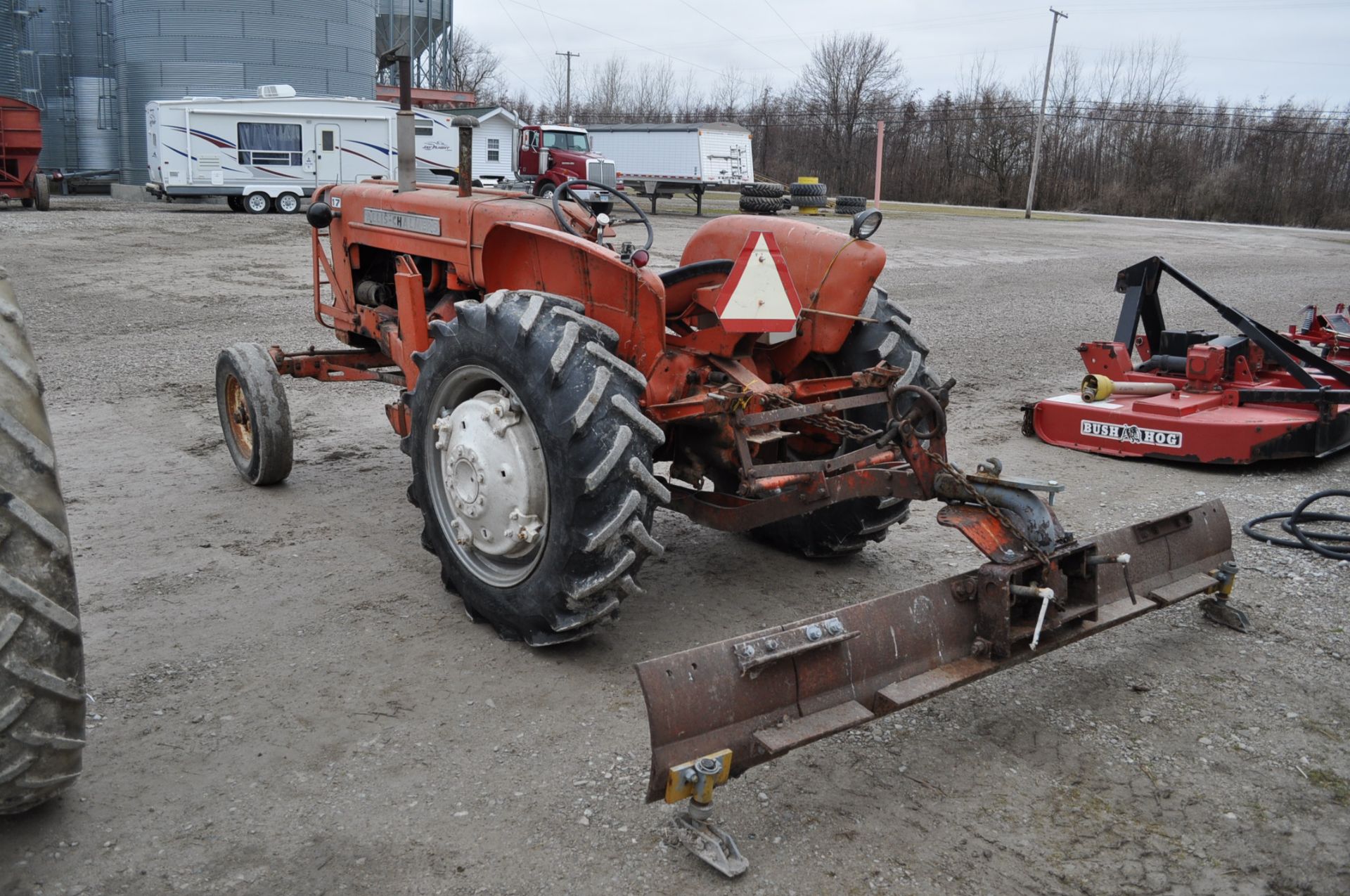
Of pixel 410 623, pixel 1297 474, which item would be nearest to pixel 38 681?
pixel 410 623

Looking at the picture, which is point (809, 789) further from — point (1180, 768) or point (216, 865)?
point (216, 865)

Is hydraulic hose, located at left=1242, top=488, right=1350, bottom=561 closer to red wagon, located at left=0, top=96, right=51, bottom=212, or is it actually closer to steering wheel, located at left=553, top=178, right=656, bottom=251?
steering wheel, located at left=553, top=178, right=656, bottom=251

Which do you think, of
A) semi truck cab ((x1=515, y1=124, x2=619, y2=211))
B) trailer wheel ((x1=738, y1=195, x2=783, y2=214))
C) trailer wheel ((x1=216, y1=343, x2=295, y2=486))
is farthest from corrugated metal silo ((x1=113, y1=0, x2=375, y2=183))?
trailer wheel ((x1=216, y1=343, x2=295, y2=486))

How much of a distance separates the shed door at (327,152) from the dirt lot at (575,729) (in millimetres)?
17999

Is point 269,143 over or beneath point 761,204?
over

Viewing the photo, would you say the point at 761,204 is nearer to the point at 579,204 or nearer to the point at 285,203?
the point at 285,203

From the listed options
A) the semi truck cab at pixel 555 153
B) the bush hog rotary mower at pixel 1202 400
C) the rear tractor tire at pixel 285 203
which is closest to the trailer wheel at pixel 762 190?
the semi truck cab at pixel 555 153

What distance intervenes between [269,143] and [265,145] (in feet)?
0.28

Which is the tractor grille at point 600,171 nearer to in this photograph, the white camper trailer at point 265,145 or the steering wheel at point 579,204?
the white camper trailer at point 265,145

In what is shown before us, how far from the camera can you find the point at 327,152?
22.5 metres

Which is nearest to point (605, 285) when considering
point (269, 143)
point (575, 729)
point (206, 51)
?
point (575, 729)

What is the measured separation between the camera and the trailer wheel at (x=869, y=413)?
4062 millimetres

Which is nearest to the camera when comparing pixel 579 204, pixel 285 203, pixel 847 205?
pixel 579 204

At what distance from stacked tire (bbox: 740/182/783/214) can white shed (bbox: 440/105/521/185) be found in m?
6.26
